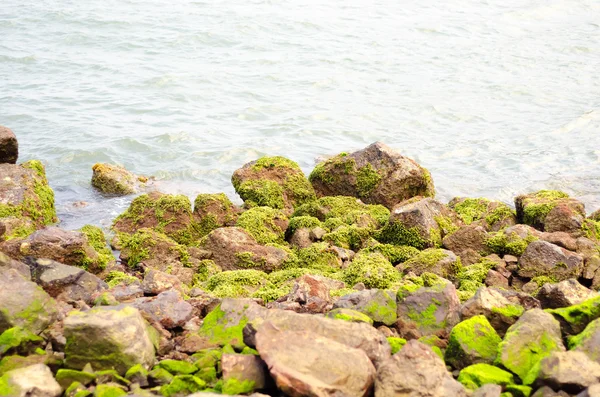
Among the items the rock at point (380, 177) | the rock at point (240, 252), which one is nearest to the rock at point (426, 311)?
the rock at point (240, 252)

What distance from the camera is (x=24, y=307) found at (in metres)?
6.29

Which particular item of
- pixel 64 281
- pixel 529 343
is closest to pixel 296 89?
pixel 64 281

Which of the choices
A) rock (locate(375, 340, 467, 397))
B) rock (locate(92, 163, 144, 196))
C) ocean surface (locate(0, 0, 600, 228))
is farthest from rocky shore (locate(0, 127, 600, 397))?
ocean surface (locate(0, 0, 600, 228))

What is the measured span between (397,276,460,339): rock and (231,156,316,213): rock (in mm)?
6847

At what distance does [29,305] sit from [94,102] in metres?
19.0

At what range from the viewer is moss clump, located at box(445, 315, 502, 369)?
6.08m

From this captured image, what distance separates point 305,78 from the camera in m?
27.9

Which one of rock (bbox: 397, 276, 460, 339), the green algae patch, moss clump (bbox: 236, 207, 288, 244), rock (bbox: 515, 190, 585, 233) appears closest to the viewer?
the green algae patch

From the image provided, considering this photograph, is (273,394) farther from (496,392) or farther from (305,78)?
(305,78)

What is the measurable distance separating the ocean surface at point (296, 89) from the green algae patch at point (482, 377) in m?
9.99

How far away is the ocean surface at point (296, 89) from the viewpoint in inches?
750

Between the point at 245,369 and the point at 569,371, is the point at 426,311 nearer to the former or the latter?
the point at 569,371

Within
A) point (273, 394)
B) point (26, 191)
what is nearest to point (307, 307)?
point (273, 394)

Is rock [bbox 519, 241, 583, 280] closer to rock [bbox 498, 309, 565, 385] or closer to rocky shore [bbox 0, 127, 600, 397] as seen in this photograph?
rocky shore [bbox 0, 127, 600, 397]
